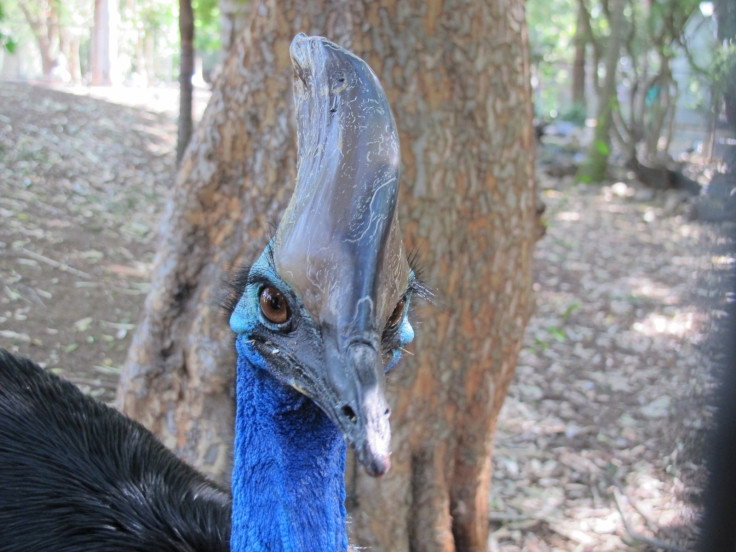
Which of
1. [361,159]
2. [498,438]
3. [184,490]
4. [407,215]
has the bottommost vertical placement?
[498,438]

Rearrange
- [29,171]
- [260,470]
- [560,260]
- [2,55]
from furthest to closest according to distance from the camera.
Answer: [2,55]
[560,260]
[29,171]
[260,470]

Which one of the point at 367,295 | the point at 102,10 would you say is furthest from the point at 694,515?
the point at 102,10

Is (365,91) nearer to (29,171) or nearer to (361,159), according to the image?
(361,159)

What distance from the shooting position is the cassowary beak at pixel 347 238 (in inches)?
44.4

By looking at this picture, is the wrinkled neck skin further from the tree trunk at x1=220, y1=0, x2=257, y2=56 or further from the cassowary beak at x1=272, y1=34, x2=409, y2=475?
the tree trunk at x1=220, y1=0, x2=257, y2=56

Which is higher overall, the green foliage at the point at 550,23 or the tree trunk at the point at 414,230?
the green foliage at the point at 550,23

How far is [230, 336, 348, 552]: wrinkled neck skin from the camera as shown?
1428 mm

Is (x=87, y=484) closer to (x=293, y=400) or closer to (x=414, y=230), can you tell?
(x=293, y=400)

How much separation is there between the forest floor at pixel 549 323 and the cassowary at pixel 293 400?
56cm

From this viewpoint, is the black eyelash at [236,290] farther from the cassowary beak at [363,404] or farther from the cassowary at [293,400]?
the cassowary beak at [363,404]

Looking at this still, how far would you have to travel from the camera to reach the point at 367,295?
116 centimetres

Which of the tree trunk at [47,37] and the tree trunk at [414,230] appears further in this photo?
the tree trunk at [47,37]

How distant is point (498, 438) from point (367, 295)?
9.76ft

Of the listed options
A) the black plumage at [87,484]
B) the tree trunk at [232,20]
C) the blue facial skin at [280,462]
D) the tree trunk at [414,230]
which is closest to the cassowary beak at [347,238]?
the blue facial skin at [280,462]
